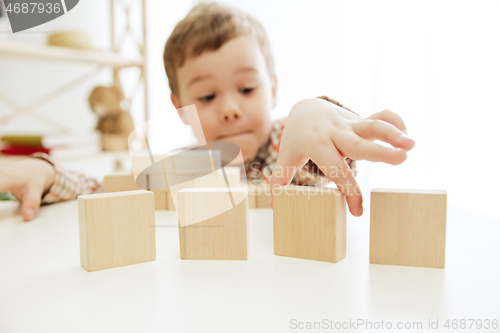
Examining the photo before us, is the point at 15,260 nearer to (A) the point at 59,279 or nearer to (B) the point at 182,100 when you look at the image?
(A) the point at 59,279

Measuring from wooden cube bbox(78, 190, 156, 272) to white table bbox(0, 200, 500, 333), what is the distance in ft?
0.05

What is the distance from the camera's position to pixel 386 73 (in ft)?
5.22

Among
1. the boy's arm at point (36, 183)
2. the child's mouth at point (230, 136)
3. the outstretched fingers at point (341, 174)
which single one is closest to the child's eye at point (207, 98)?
the child's mouth at point (230, 136)

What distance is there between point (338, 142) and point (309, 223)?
0.32ft

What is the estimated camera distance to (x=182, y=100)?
3.63 ft

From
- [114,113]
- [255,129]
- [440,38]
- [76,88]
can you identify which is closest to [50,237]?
[255,129]

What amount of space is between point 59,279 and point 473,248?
434 millimetres

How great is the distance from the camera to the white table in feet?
0.85

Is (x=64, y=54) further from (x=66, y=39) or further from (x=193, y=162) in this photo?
(x=193, y=162)

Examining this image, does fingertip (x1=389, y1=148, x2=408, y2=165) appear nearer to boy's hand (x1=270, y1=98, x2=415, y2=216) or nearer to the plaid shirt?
boy's hand (x1=270, y1=98, x2=415, y2=216)

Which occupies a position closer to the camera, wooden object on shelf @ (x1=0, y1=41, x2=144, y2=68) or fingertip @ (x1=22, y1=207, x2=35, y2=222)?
fingertip @ (x1=22, y1=207, x2=35, y2=222)

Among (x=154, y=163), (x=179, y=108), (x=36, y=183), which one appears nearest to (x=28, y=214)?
(x=36, y=183)

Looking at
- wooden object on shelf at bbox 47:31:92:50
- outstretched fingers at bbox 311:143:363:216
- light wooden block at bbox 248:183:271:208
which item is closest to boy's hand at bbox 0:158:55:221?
light wooden block at bbox 248:183:271:208

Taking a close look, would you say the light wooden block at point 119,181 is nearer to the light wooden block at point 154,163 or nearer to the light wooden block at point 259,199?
the light wooden block at point 154,163
